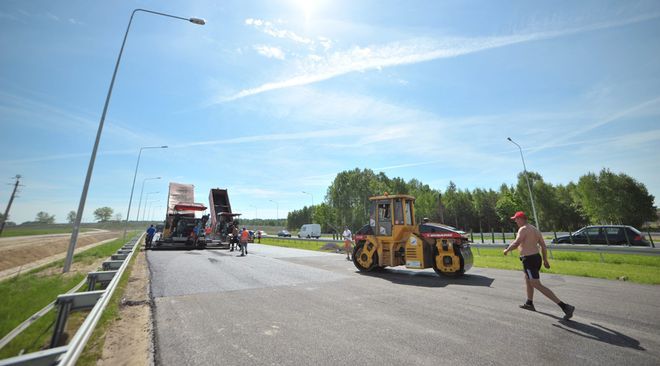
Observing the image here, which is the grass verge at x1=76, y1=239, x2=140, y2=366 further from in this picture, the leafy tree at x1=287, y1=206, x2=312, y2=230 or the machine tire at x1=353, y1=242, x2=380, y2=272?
the leafy tree at x1=287, y1=206, x2=312, y2=230

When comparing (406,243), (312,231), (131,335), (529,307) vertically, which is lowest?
(131,335)

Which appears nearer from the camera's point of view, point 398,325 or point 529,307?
point 398,325

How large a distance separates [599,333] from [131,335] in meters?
6.88

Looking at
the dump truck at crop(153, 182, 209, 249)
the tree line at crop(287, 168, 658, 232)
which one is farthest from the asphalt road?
the tree line at crop(287, 168, 658, 232)

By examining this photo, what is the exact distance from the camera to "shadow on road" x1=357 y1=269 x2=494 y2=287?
7.98 meters

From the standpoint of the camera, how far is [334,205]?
200 feet

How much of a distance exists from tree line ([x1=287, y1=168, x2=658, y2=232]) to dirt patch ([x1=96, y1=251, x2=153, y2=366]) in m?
38.1

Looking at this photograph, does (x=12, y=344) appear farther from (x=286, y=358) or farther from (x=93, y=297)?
(x=286, y=358)

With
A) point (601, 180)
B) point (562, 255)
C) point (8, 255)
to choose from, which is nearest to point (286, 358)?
point (562, 255)

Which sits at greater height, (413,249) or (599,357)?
(413,249)

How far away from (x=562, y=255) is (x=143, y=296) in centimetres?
1836

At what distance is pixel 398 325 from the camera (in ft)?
14.6

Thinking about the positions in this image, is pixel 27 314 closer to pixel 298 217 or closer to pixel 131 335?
pixel 131 335

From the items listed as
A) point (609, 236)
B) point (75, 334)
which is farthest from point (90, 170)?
point (609, 236)
